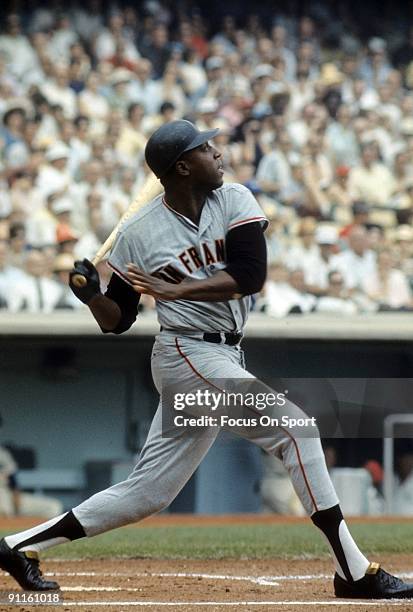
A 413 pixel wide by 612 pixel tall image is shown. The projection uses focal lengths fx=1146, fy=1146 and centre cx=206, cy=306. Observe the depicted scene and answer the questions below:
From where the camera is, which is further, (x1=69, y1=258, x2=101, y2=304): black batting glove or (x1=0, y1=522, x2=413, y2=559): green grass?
(x1=0, y1=522, x2=413, y2=559): green grass

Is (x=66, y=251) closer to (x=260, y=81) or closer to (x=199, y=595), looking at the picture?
(x=260, y=81)

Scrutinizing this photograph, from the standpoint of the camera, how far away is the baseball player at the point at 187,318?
12.5 ft

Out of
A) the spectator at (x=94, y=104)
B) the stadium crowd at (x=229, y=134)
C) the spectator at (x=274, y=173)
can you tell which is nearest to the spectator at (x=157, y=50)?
the stadium crowd at (x=229, y=134)

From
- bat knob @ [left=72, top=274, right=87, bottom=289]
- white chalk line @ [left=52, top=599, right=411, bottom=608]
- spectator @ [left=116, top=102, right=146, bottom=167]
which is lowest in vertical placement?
white chalk line @ [left=52, top=599, right=411, bottom=608]

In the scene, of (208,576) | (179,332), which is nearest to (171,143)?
(179,332)

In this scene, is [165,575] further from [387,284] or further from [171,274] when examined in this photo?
[387,284]

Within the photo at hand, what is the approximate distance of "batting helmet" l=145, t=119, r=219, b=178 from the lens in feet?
12.9

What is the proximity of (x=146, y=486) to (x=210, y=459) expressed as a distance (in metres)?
4.54

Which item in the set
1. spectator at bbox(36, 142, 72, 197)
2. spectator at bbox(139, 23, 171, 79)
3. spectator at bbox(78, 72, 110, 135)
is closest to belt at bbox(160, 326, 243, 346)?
spectator at bbox(36, 142, 72, 197)

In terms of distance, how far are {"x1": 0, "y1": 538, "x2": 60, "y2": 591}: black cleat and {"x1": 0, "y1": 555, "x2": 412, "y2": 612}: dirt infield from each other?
0.15 m

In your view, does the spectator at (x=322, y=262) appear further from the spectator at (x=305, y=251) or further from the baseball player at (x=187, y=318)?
the baseball player at (x=187, y=318)

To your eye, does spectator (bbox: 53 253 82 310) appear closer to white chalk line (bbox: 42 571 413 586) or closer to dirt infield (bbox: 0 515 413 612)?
dirt infield (bbox: 0 515 413 612)

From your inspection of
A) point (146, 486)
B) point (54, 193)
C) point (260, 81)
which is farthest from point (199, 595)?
point (260, 81)

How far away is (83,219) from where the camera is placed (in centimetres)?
1008
